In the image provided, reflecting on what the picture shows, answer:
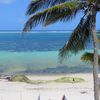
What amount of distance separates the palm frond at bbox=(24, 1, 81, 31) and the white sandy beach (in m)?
7.80

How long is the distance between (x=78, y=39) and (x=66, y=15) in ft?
3.70

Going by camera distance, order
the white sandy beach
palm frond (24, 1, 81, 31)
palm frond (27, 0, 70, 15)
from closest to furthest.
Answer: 1. palm frond (24, 1, 81, 31)
2. palm frond (27, 0, 70, 15)
3. the white sandy beach

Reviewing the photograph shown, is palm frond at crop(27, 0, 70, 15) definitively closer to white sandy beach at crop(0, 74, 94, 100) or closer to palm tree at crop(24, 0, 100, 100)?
palm tree at crop(24, 0, 100, 100)

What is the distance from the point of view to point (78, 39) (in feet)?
52.0

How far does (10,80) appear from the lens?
98.5 ft

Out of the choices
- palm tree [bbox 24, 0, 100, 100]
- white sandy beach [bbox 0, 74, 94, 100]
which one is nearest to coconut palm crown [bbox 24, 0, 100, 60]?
palm tree [bbox 24, 0, 100, 100]

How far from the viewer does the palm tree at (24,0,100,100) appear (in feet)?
48.1

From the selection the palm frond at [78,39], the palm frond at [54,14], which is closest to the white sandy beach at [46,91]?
the palm frond at [78,39]

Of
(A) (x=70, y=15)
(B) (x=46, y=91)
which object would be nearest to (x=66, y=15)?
(A) (x=70, y=15)

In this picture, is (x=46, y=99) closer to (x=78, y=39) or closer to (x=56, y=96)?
(x=56, y=96)

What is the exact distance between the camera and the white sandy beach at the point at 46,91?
22844mm

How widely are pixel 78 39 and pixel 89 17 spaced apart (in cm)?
86

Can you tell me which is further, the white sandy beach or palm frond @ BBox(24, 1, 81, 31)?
the white sandy beach

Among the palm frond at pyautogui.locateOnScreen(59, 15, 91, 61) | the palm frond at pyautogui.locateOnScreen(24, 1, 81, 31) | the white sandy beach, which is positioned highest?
the palm frond at pyautogui.locateOnScreen(24, 1, 81, 31)
